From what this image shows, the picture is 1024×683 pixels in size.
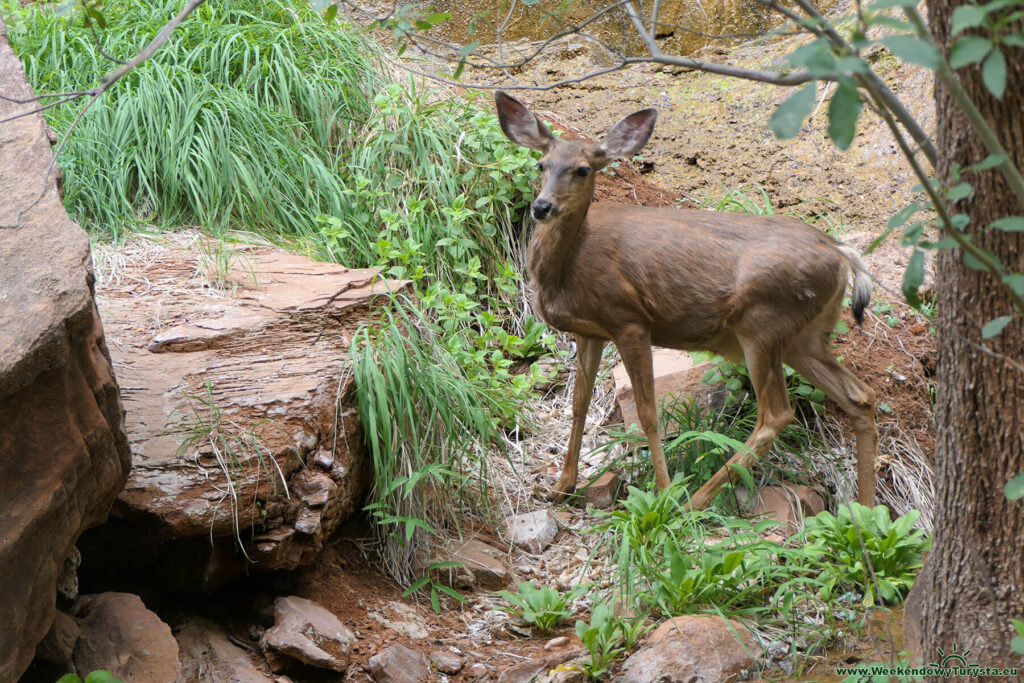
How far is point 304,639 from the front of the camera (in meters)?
3.79

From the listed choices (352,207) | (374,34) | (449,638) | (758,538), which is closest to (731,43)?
(374,34)

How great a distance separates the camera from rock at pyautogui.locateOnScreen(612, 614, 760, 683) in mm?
3453

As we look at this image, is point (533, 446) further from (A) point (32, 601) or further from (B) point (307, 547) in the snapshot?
(A) point (32, 601)

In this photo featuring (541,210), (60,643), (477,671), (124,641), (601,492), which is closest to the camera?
(60,643)

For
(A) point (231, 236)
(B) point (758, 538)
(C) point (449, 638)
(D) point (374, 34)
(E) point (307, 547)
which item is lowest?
(C) point (449, 638)

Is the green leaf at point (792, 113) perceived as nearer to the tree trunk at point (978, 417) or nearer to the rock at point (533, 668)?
the tree trunk at point (978, 417)

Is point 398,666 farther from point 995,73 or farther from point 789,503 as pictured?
point 995,73

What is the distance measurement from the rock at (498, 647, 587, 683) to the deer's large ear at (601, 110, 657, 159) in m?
2.65

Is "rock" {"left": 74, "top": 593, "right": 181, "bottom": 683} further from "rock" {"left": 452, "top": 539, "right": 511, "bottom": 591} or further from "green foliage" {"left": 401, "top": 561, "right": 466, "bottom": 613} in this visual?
"rock" {"left": 452, "top": 539, "right": 511, "bottom": 591}

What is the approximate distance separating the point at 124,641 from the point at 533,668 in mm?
1494

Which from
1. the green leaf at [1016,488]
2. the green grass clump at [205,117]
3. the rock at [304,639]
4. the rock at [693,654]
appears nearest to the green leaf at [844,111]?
the green leaf at [1016,488]

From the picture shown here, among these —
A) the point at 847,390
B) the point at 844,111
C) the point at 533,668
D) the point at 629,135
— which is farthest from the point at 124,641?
the point at 847,390

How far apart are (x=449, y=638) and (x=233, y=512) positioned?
1110 millimetres

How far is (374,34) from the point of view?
8.02 meters
